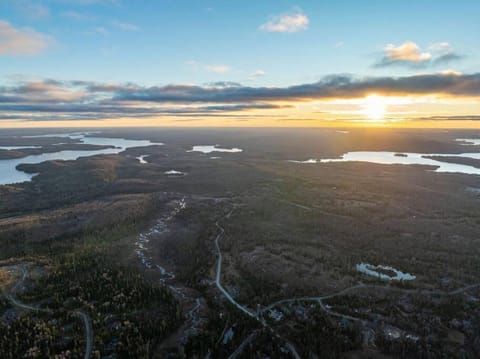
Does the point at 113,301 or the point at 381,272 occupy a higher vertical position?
the point at 113,301

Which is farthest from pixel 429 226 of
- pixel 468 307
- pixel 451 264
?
pixel 468 307

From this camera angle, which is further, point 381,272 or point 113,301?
point 381,272

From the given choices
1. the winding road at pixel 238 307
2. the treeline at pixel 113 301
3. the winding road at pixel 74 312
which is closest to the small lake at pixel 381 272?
the winding road at pixel 238 307

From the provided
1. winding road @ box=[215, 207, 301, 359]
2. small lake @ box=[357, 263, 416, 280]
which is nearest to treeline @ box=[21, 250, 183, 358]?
winding road @ box=[215, 207, 301, 359]

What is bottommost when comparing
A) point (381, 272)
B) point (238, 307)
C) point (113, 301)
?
point (381, 272)

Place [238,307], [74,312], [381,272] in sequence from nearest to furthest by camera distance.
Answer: [74,312], [238,307], [381,272]

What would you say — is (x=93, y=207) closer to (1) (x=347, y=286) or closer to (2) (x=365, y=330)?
(1) (x=347, y=286)

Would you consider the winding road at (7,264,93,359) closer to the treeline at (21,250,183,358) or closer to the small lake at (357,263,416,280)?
the treeline at (21,250,183,358)

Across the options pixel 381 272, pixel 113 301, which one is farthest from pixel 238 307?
pixel 381 272

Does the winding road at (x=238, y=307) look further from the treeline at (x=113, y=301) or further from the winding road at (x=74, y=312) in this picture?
the winding road at (x=74, y=312)

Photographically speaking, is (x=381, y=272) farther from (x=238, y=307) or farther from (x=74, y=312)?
(x=74, y=312)
